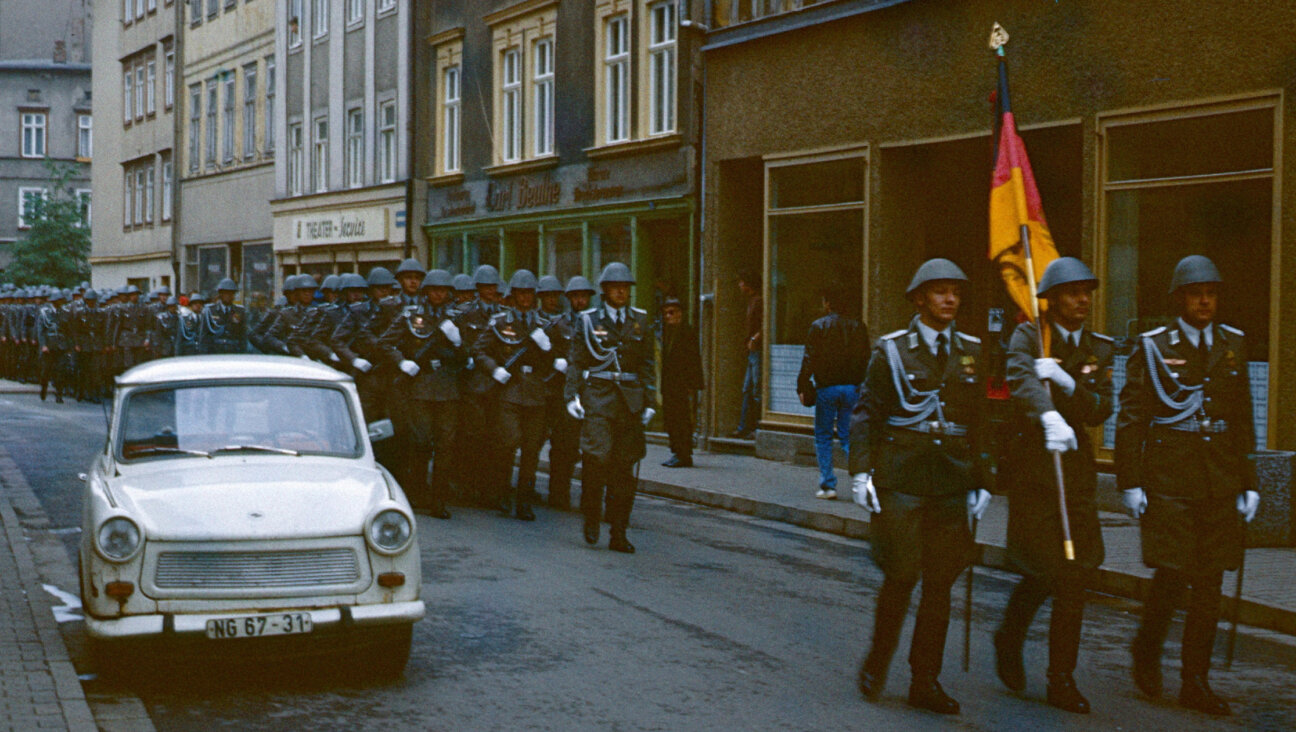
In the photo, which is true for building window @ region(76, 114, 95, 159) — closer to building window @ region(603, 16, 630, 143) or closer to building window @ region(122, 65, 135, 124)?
building window @ region(122, 65, 135, 124)

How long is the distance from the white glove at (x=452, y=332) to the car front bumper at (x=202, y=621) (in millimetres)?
6792

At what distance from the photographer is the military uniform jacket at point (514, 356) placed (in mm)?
13977

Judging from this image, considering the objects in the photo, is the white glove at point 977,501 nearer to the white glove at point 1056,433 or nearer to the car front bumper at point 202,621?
the white glove at point 1056,433

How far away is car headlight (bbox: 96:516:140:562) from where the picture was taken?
716 centimetres

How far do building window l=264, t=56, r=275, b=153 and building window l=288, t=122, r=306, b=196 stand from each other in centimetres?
149

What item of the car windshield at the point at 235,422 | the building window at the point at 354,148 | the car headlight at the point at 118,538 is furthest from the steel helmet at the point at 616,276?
the building window at the point at 354,148

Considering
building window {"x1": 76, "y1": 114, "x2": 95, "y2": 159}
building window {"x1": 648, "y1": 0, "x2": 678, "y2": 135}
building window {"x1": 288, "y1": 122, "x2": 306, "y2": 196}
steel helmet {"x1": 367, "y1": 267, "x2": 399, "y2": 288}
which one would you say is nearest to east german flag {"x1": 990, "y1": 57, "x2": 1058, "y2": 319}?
steel helmet {"x1": 367, "y1": 267, "x2": 399, "y2": 288}

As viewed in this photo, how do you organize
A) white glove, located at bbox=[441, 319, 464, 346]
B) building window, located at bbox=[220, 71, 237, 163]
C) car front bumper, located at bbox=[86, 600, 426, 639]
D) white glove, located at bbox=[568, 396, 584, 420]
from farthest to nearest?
building window, located at bbox=[220, 71, 237, 163]
white glove, located at bbox=[441, 319, 464, 346]
white glove, located at bbox=[568, 396, 584, 420]
car front bumper, located at bbox=[86, 600, 426, 639]

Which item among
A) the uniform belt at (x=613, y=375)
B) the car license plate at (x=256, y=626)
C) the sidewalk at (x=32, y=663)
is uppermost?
the uniform belt at (x=613, y=375)

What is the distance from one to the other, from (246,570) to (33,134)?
77.2 m

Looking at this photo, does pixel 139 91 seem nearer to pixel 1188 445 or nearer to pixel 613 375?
pixel 613 375

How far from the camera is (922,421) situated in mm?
7172

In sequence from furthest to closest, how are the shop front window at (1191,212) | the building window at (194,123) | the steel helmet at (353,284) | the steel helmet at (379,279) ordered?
the building window at (194,123)
the steel helmet at (353,284)
the steel helmet at (379,279)
the shop front window at (1191,212)

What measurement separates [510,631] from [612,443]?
342 centimetres
